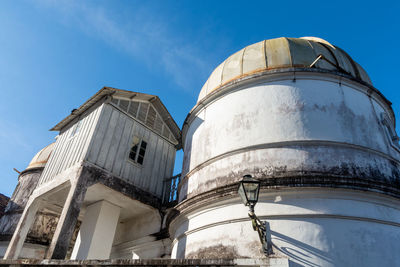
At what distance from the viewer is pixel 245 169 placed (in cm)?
789

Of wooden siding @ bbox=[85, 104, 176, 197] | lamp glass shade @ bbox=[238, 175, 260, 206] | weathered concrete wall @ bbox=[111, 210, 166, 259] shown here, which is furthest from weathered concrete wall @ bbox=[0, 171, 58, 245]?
lamp glass shade @ bbox=[238, 175, 260, 206]

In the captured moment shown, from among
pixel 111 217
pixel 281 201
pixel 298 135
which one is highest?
pixel 298 135

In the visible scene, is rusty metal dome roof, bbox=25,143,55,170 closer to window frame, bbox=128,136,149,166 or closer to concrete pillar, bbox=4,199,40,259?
concrete pillar, bbox=4,199,40,259

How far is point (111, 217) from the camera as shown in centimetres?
1163

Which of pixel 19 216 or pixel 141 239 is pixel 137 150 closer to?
pixel 141 239

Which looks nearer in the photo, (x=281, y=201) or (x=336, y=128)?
(x=281, y=201)

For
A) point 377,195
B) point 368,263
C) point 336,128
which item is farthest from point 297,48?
point 368,263

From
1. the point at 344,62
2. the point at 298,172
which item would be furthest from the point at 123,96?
the point at 344,62

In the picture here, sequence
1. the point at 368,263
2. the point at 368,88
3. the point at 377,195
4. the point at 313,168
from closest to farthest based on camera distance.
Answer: the point at 368,263 < the point at 377,195 < the point at 313,168 < the point at 368,88

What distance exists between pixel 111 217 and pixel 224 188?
621 centimetres

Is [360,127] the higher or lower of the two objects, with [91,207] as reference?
higher

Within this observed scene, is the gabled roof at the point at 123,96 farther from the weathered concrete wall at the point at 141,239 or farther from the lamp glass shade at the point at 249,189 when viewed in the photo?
the lamp glass shade at the point at 249,189

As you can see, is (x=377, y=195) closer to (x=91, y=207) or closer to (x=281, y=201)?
(x=281, y=201)

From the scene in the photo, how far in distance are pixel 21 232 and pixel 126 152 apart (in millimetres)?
4971
